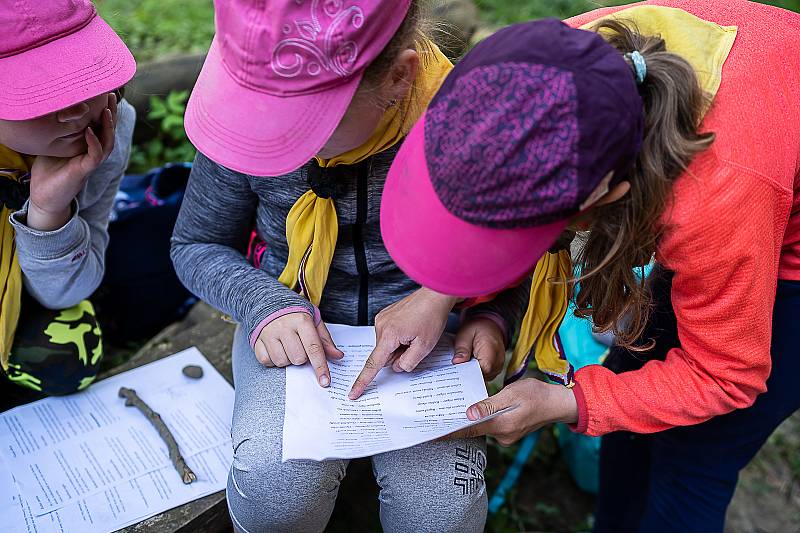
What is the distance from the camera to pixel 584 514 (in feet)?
6.45

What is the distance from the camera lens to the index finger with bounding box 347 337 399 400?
1201 mm

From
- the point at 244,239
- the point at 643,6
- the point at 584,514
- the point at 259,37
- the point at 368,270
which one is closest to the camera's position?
the point at 259,37

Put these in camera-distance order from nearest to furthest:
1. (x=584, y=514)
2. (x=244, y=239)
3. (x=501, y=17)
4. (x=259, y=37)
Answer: (x=259, y=37) → (x=244, y=239) → (x=584, y=514) → (x=501, y=17)

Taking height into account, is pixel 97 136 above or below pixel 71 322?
above

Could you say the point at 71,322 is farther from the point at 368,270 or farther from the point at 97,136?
the point at 368,270

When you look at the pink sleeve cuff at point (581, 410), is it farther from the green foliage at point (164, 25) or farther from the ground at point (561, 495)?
the green foliage at point (164, 25)

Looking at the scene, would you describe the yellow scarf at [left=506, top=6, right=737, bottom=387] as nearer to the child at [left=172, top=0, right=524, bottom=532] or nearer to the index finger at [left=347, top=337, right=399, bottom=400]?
the child at [left=172, top=0, right=524, bottom=532]

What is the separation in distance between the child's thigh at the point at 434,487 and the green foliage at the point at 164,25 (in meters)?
2.36

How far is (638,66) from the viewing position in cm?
91

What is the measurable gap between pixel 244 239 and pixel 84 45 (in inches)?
18.8

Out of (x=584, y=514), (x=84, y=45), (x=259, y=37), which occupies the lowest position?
(x=584, y=514)

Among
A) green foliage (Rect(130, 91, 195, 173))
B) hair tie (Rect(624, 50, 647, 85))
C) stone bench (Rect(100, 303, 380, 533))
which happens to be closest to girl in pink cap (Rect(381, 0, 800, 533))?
hair tie (Rect(624, 50, 647, 85))

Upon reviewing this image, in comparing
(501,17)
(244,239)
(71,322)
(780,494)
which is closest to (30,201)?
(71,322)

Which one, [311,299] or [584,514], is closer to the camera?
[311,299]
